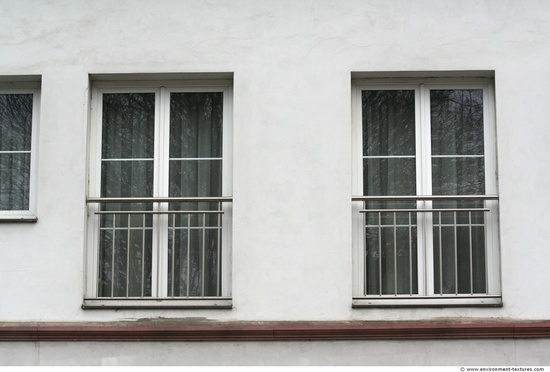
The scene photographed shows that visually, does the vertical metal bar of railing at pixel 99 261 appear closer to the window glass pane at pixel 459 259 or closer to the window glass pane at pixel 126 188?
the window glass pane at pixel 126 188

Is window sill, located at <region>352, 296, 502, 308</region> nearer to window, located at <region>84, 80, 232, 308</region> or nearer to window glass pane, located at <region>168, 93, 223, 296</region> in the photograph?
window, located at <region>84, 80, 232, 308</region>

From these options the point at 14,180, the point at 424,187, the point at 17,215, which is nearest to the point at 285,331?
the point at 424,187

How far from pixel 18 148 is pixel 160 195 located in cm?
161

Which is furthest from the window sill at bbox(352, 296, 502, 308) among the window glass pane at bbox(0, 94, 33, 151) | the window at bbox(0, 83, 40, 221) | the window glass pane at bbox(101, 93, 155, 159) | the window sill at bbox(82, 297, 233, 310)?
the window glass pane at bbox(0, 94, 33, 151)

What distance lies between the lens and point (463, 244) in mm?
9203

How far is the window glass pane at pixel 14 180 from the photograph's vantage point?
9438mm

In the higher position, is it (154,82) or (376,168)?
(154,82)

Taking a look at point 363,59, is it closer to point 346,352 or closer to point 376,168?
point 376,168

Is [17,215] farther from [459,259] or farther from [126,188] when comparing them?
[459,259]

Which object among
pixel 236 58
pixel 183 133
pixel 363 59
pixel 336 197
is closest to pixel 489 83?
pixel 363 59

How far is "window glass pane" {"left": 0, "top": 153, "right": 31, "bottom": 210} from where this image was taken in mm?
9438

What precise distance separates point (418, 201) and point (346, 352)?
1.72 metres

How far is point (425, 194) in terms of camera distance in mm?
9297

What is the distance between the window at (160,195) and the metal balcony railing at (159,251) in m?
0.01
